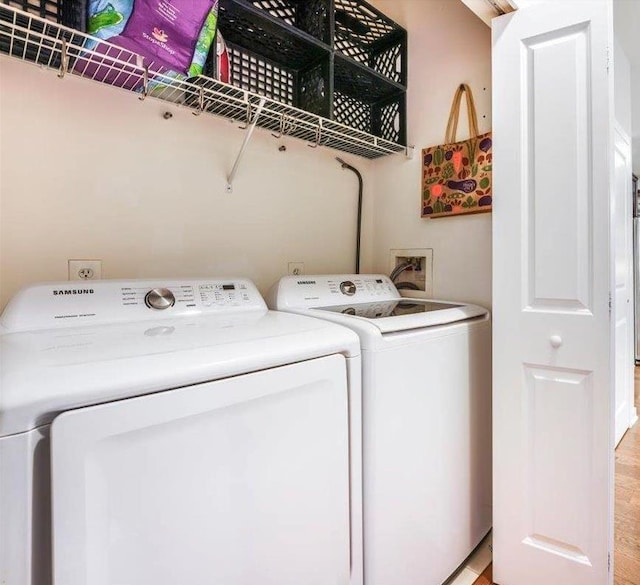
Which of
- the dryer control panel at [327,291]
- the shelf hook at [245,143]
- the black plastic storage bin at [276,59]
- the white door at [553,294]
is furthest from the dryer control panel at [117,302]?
the white door at [553,294]

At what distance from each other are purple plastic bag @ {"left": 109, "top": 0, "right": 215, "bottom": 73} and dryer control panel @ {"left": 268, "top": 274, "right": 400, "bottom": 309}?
0.82 meters

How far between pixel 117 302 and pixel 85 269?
288 millimetres

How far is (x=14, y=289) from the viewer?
3.89ft

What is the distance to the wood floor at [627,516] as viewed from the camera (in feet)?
4.95

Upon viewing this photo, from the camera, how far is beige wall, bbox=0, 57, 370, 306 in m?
1.18

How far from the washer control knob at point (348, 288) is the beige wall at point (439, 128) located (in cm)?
50

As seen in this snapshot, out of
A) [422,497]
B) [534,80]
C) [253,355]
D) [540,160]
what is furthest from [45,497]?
[534,80]

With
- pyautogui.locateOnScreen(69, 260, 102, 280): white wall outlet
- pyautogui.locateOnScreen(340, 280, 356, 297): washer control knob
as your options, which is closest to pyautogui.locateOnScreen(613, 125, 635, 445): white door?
pyautogui.locateOnScreen(340, 280, 356, 297): washer control knob

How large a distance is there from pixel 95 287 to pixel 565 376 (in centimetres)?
156

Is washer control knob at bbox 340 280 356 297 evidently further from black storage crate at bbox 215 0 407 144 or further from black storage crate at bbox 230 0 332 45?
black storage crate at bbox 230 0 332 45

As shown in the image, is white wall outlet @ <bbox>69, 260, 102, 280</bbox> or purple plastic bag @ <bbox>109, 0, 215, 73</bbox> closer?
purple plastic bag @ <bbox>109, 0, 215, 73</bbox>

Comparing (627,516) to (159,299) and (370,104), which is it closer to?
(159,299)

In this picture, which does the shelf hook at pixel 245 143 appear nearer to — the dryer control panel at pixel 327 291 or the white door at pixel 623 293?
the dryer control panel at pixel 327 291

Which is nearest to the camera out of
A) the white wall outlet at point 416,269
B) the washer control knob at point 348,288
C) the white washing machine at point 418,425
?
the white washing machine at point 418,425
